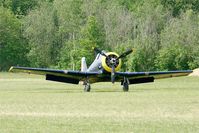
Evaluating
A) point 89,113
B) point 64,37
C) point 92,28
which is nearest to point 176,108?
point 89,113

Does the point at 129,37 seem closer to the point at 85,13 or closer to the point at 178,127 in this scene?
the point at 85,13

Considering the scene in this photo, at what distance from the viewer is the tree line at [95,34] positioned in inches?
3708

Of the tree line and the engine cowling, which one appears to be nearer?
the engine cowling

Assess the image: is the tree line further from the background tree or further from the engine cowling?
the engine cowling

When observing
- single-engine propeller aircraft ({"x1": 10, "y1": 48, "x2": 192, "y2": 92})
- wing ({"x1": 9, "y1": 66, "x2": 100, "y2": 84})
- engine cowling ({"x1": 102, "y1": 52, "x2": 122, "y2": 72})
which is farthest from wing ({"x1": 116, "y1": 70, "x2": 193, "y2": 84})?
wing ({"x1": 9, "y1": 66, "x2": 100, "y2": 84})

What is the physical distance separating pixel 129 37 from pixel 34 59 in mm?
13731

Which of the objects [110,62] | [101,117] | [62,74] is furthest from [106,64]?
[101,117]

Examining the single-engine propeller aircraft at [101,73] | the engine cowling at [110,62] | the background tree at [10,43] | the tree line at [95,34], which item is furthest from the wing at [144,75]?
the background tree at [10,43]

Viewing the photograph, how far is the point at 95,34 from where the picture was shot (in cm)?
9394

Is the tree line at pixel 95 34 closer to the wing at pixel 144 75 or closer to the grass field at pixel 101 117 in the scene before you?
the wing at pixel 144 75

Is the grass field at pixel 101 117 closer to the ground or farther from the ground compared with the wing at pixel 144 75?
farther from the ground

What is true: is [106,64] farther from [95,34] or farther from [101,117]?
[95,34]

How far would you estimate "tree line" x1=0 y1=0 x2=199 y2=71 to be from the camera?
94.2 meters

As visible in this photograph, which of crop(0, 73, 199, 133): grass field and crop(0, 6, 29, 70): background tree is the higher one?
crop(0, 73, 199, 133): grass field
